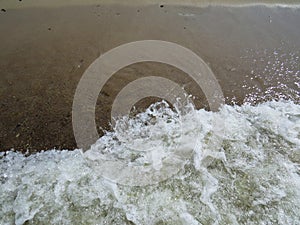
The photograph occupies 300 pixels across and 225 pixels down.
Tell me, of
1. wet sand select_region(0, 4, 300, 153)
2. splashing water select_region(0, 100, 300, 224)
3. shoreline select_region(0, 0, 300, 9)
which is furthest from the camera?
shoreline select_region(0, 0, 300, 9)

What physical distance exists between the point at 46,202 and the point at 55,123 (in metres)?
0.76

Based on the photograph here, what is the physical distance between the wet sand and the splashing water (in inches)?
8.4

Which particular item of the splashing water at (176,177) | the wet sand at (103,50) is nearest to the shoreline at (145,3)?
the wet sand at (103,50)

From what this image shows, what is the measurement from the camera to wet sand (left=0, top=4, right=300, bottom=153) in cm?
247

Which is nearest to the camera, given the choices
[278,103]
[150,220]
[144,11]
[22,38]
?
[150,220]

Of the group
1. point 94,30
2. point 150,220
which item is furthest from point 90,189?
point 94,30

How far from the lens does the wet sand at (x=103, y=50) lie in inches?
97.2

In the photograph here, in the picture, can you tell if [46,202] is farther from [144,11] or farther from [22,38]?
[144,11]

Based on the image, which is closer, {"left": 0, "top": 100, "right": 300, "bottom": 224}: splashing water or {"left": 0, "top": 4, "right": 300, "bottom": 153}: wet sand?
{"left": 0, "top": 100, "right": 300, "bottom": 224}: splashing water

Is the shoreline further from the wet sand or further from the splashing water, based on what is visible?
the splashing water

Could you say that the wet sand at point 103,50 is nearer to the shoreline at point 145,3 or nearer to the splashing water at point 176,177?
the shoreline at point 145,3

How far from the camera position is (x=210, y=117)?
2.50m

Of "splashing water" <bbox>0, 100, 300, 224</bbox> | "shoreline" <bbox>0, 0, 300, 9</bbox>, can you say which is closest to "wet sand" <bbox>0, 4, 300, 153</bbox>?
"shoreline" <bbox>0, 0, 300, 9</bbox>

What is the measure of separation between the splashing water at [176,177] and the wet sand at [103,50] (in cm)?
21
